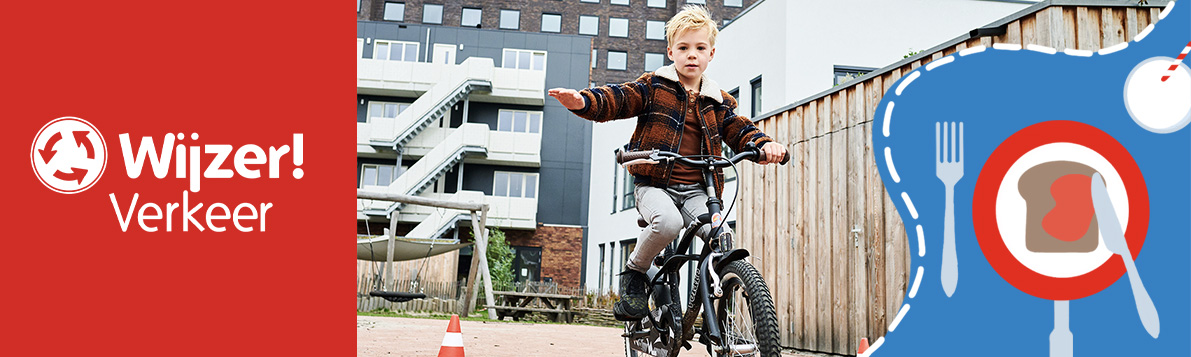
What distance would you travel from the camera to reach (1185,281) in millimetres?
3766

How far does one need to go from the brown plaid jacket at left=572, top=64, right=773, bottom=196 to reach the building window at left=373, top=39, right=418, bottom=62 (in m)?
28.5

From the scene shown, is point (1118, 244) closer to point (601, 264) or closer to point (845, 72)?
point (845, 72)

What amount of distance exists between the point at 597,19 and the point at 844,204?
117 ft

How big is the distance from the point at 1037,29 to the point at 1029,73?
749mm

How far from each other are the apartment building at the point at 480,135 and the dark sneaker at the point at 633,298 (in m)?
24.5

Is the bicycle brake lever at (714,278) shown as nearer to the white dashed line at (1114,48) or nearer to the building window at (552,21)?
the white dashed line at (1114,48)

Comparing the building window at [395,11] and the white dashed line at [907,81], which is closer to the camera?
the white dashed line at [907,81]

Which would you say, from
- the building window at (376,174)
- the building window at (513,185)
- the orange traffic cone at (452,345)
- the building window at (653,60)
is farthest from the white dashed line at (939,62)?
the building window at (653,60)

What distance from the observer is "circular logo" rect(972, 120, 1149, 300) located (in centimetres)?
394

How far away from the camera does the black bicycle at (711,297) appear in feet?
9.97

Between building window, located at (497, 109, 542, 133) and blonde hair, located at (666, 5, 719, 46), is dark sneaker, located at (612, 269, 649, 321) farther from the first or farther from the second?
building window, located at (497, 109, 542, 133)
